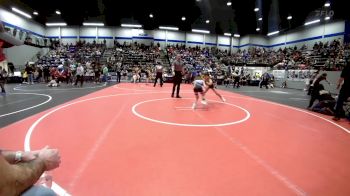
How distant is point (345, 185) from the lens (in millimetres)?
2736

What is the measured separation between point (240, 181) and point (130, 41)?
37.6m

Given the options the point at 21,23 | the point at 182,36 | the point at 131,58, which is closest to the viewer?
the point at 21,23

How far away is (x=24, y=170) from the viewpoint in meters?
1.40

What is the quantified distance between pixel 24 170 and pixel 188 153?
2491 millimetres

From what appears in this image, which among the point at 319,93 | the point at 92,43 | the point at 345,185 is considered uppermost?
the point at 92,43

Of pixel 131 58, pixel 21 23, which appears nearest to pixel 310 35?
pixel 131 58

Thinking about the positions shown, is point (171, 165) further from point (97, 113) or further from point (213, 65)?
point (213, 65)

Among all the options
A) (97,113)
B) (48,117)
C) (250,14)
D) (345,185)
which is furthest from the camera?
(250,14)

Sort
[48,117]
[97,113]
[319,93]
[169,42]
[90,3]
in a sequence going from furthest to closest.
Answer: [169,42] < [90,3] < [319,93] < [97,113] < [48,117]

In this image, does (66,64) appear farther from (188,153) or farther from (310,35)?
(310,35)

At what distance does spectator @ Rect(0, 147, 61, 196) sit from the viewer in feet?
4.22

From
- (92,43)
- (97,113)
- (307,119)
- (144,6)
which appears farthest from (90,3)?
(307,119)

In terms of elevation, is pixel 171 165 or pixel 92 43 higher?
pixel 92 43

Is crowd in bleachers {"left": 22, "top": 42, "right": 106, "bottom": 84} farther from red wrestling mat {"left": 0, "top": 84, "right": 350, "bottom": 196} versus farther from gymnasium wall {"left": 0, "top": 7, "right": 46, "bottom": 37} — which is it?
red wrestling mat {"left": 0, "top": 84, "right": 350, "bottom": 196}
